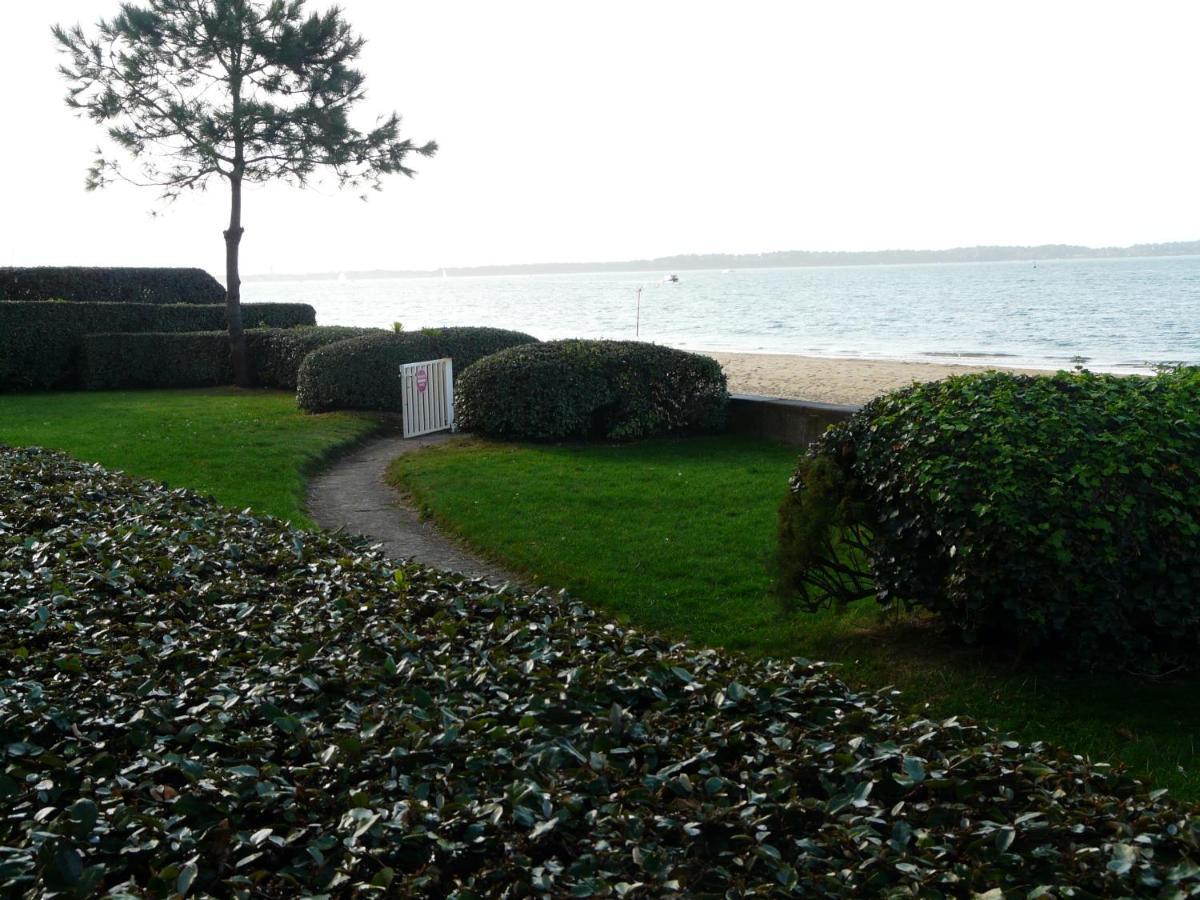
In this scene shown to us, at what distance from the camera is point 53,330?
20.3 m

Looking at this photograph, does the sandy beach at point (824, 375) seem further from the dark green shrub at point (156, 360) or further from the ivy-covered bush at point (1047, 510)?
the ivy-covered bush at point (1047, 510)

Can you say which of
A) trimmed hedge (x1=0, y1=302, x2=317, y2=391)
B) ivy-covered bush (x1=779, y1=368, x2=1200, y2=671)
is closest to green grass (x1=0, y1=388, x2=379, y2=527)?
trimmed hedge (x1=0, y1=302, x2=317, y2=391)

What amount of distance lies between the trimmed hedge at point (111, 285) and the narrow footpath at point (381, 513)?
12.2 metres

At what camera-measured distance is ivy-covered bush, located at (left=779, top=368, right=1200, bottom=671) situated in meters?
4.97

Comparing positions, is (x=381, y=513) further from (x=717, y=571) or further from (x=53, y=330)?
(x=53, y=330)

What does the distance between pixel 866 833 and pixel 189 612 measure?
2992mm

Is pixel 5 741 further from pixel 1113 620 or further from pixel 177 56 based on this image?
pixel 177 56

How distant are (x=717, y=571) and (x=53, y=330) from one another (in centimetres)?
1731

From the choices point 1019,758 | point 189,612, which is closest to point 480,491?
point 189,612

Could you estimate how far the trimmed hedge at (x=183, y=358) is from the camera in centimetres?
2023

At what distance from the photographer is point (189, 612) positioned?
14.5ft

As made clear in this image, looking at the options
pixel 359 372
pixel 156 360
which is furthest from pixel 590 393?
pixel 156 360

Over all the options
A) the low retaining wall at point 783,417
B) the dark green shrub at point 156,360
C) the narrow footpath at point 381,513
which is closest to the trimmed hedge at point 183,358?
the dark green shrub at point 156,360

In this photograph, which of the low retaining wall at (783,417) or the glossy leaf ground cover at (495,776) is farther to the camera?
the low retaining wall at (783,417)
